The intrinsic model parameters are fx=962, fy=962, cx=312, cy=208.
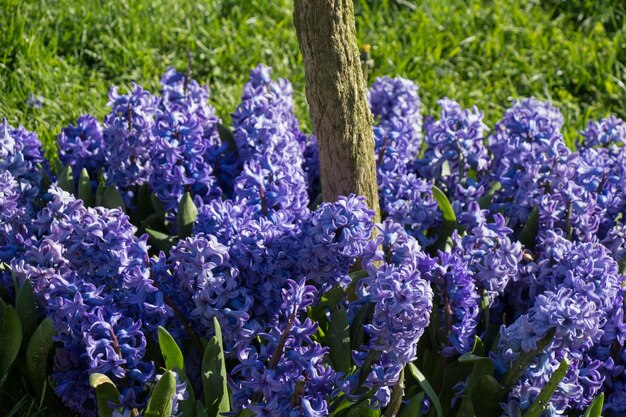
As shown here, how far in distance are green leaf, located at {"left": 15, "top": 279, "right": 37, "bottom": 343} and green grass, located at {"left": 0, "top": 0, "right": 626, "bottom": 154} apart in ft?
4.99

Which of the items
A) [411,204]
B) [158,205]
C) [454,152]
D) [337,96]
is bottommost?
Result: [158,205]

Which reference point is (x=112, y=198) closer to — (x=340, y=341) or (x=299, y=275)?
(x=299, y=275)

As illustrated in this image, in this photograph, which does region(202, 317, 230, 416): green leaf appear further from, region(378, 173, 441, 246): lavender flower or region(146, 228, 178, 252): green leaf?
region(378, 173, 441, 246): lavender flower

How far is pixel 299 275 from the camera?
2.29 metres

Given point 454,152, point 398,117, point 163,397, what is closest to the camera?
point 163,397

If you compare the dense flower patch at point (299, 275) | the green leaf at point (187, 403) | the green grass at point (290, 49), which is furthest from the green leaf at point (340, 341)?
the green grass at point (290, 49)

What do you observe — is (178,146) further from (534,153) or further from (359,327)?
(534,153)

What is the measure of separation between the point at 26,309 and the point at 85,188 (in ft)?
1.74

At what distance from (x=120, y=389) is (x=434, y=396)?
730 millimetres

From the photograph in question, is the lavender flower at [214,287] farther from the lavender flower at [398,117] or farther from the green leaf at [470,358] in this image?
the lavender flower at [398,117]

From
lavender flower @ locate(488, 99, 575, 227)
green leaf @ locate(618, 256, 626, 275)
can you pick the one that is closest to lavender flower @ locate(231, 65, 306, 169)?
lavender flower @ locate(488, 99, 575, 227)

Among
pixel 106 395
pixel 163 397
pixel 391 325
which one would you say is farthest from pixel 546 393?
pixel 106 395

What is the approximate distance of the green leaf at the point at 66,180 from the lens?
2838 mm

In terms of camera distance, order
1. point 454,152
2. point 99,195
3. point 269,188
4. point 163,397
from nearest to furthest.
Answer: point 163,397 → point 269,188 → point 99,195 → point 454,152
